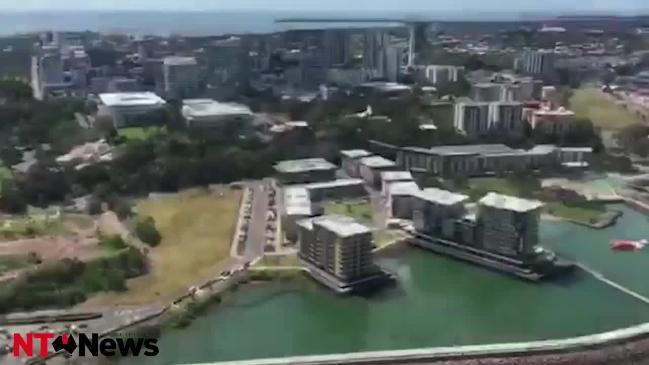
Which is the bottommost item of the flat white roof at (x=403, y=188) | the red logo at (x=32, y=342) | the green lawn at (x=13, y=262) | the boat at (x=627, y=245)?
the boat at (x=627, y=245)

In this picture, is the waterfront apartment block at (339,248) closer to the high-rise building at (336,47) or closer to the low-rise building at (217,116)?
the low-rise building at (217,116)

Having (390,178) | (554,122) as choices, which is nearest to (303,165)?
(390,178)

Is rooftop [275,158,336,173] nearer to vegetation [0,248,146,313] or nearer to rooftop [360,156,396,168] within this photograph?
rooftop [360,156,396,168]

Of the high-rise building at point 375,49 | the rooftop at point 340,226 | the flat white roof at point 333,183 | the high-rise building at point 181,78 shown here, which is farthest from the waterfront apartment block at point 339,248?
the high-rise building at point 375,49

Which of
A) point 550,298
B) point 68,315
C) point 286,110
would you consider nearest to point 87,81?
point 286,110

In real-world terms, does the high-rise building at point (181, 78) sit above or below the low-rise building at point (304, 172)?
above

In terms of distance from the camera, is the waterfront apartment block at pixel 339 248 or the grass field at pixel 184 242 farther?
the waterfront apartment block at pixel 339 248

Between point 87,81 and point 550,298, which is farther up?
point 87,81

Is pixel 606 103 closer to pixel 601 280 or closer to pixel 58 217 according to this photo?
pixel 601 280
